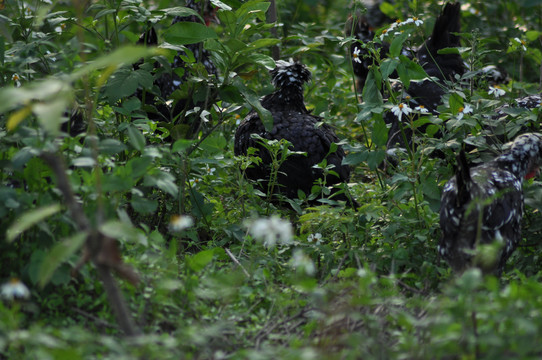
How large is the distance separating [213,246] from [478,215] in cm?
157

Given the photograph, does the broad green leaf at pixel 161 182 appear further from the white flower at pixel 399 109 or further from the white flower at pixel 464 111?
the white flower at pixel 464 111

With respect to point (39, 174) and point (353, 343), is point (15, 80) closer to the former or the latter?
point (39, 174)

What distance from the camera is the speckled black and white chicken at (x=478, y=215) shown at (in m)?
3.09

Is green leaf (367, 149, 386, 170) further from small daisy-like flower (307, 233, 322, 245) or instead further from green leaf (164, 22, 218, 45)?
green leaf (164, 22, 218, 45)

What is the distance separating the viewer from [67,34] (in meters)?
3.93

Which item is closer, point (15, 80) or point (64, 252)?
point (64, 252)

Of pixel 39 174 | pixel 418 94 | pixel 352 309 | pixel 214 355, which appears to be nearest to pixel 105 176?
pixel 39 174

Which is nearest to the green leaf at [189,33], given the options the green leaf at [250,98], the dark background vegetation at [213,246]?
the dark background vegetation at [213,246]

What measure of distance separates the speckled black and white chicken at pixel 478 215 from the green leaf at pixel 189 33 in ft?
5.03

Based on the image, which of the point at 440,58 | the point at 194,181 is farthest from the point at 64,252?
the point at 440,58

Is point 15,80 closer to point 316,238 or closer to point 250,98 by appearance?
point 250,98

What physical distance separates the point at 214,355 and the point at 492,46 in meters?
6.14

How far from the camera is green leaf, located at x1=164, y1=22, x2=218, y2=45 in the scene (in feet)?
11.5

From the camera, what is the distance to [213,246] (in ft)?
12.5
